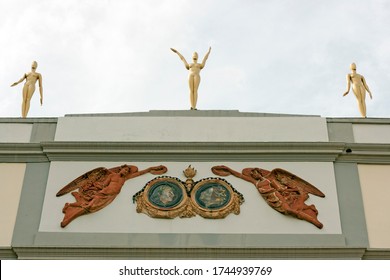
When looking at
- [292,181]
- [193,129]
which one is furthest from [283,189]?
[193,129]

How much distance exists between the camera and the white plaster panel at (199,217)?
12.0 meters

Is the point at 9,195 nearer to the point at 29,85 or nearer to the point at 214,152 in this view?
the point at 29,85

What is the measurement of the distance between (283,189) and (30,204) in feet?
15.4

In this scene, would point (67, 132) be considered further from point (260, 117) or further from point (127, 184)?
point (260, 117)

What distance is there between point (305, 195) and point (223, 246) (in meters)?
1.91

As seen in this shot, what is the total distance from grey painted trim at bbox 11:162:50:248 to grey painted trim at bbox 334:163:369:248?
5546mm

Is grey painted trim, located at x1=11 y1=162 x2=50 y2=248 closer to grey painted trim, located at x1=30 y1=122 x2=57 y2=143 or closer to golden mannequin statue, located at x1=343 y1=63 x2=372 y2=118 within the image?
grey painted trim, located at x1=30 y1=122 x2=57 y2=143

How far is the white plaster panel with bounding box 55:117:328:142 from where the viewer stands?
43.5 ft

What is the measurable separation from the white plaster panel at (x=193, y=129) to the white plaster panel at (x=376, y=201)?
1108 millimetres

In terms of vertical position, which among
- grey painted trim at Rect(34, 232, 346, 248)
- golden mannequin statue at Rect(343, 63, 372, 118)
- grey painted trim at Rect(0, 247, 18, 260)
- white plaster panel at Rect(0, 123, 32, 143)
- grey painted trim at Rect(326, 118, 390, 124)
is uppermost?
golden mannequin statue at Rect(343, 63, 372, 118)

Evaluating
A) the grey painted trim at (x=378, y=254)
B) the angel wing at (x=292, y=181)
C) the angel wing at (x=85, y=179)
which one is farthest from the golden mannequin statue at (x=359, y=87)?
the angel wing at (x=85, y=179)

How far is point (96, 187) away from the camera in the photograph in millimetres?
12570

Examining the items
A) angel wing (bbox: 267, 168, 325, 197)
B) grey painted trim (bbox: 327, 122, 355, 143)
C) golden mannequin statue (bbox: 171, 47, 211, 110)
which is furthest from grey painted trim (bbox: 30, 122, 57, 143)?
grey painted trim (bbox: 327, 122, 355, 143)
